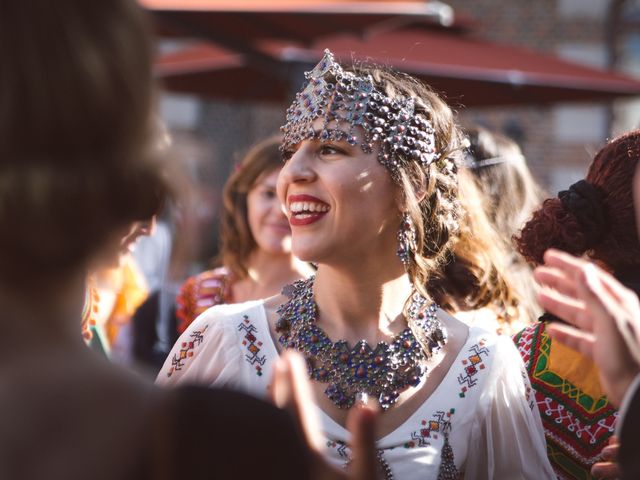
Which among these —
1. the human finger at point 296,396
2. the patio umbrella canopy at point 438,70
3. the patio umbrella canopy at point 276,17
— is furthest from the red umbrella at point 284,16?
the human finger at point 296,396

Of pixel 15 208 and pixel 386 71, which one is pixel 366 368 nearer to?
pixel 386 71

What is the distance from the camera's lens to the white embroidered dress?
2.33 meters

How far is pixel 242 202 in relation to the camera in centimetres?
445

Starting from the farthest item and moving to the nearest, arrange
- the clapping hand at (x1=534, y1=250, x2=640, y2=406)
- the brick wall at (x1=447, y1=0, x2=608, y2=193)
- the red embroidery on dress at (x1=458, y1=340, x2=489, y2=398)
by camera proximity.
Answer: the brick wall at (x1=447, y1=0, x2=608, y2=193) < the red embroidery on dress at (x1=458, y1=340, x2=489, y2=398) < the clapping hand at (x1=534, y1=250, x2=640, y2=406)

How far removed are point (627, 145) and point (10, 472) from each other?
2.01 meters

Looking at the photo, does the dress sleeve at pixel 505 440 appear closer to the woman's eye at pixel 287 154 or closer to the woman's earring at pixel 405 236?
the woman's earring at pixel 405 236

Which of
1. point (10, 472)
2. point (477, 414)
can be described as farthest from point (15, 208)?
point (477, 414)

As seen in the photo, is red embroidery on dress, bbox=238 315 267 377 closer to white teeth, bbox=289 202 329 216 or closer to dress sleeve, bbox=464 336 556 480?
white teeth, bbox=289 202 329 216

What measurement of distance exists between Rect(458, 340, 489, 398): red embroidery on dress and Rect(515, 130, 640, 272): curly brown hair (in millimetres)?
339

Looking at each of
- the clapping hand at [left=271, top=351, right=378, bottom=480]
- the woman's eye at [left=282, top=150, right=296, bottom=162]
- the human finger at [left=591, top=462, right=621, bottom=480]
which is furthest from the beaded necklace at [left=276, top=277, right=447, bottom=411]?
the clapping hand at [left=271, top=351, right=378, bottom=480]

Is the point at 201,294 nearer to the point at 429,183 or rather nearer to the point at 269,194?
the point at 269,194

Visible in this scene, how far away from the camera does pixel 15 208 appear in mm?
1133

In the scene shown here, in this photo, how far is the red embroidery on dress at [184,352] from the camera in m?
2.40

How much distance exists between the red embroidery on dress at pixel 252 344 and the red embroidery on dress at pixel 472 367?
21.4 inches
